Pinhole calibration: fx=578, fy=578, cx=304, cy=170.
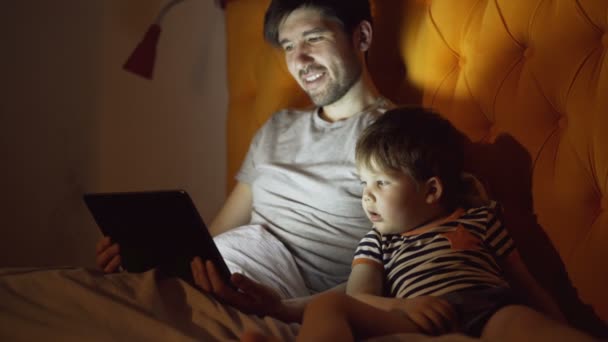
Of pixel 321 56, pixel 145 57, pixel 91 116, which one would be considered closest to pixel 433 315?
pixel 321 56

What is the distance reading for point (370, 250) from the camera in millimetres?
1024

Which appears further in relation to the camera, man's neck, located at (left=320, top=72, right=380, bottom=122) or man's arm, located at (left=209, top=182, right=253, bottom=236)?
man's arm, located at (left=209, top=182, right=253, bottom=236)

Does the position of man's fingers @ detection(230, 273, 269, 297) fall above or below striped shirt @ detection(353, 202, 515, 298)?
below

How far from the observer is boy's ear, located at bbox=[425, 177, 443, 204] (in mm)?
1005

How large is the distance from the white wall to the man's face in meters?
0.87

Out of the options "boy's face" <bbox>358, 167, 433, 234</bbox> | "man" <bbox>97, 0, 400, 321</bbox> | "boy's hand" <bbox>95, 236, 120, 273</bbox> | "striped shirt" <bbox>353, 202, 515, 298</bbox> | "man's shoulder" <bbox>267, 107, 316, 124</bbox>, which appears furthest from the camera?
"man's shoulder" <bbox>267, 107, 316, 124</bbox>

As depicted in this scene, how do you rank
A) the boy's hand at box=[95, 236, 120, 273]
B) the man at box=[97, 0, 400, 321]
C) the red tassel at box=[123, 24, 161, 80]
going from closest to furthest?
the boy's hand at box=[95, 236, 120, 273] < the man at box=[97, 0, 400, 321] < the red tassel at box=[123, 24, 161, 80]

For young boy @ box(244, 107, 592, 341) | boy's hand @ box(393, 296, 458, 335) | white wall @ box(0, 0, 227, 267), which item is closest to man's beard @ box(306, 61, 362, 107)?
young boy @ box(244, 107, 592, 341)

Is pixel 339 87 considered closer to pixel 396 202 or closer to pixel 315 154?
pixel 315 154

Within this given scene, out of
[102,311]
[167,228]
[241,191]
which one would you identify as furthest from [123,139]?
[102,311]

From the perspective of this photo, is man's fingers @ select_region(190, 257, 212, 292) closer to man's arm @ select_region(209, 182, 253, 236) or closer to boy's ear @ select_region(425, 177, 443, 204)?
boy's ear @ select_region(425, 177, 443, 204)

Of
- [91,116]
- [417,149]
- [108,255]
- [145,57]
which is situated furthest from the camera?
[91,116]

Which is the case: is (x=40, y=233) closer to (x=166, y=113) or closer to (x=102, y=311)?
(x=166, y=113)

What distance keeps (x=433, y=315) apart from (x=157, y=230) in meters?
0.47
